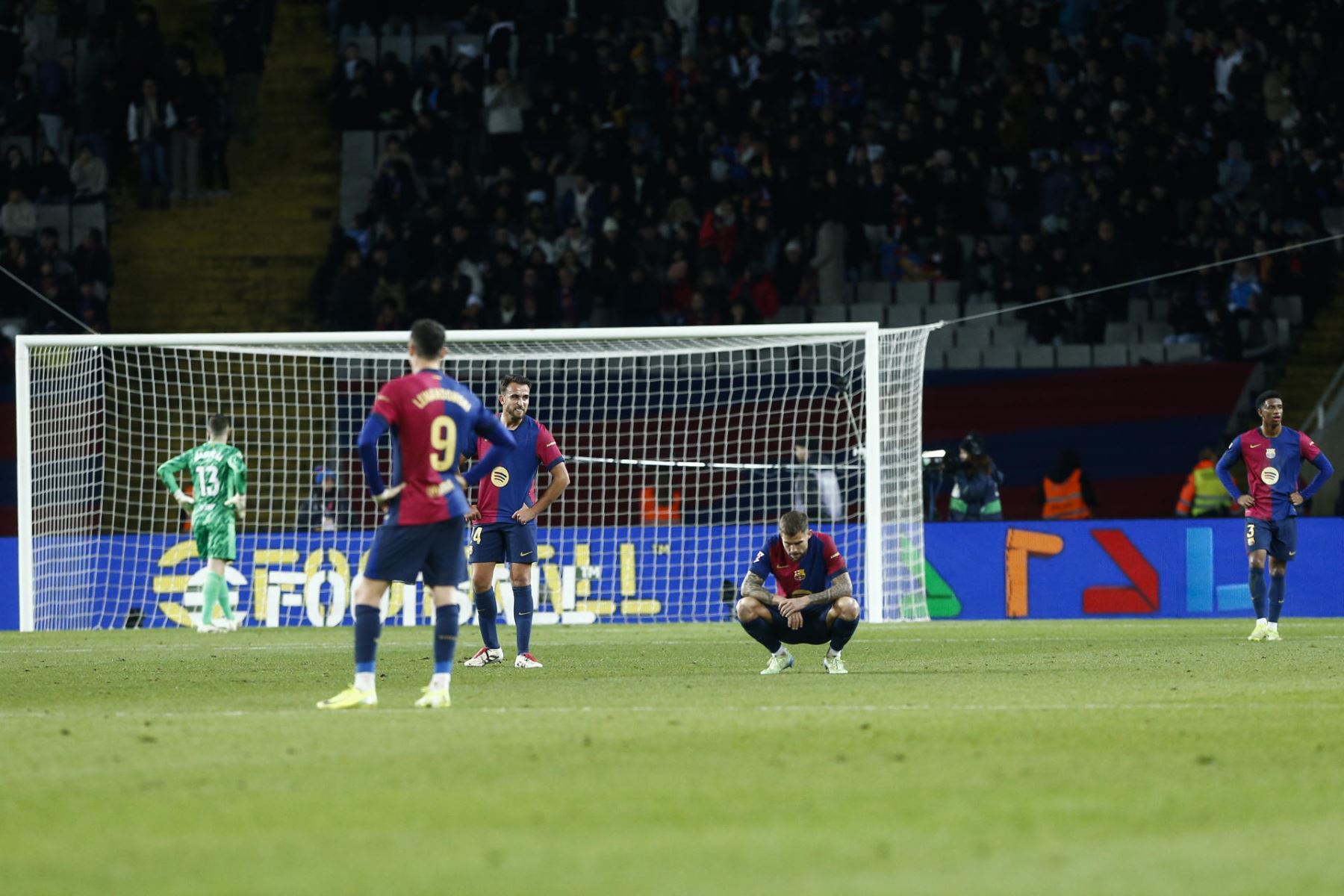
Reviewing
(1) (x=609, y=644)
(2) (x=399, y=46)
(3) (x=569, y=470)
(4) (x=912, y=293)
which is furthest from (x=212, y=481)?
(2) (x=399, y=46)

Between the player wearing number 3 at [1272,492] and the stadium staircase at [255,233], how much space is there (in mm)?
13821

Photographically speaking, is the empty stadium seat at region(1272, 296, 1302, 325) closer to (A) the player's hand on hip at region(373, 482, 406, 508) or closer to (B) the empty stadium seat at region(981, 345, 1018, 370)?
(B) the empty stadium seat at region(981, 345, 1018, 370)

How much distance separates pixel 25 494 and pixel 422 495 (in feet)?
37.8

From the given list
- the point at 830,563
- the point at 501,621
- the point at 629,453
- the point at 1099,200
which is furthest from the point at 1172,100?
the point at 830,563

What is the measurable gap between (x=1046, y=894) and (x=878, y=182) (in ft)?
69.8

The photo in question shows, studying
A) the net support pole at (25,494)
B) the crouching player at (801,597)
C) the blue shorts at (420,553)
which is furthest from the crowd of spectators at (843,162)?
the blue shorts at (420,553)

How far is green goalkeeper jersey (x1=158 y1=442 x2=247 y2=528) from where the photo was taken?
60.8 feet

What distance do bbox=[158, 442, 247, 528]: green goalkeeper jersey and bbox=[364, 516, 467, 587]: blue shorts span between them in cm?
940

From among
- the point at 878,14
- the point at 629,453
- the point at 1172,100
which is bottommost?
the point at 629,453

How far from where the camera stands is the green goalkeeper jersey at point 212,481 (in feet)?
60.8

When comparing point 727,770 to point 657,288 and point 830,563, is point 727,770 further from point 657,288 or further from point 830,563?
point 657,288

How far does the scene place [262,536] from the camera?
20719mm

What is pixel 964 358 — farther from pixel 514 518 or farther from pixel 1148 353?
pixel 514 518

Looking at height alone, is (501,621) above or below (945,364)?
below
